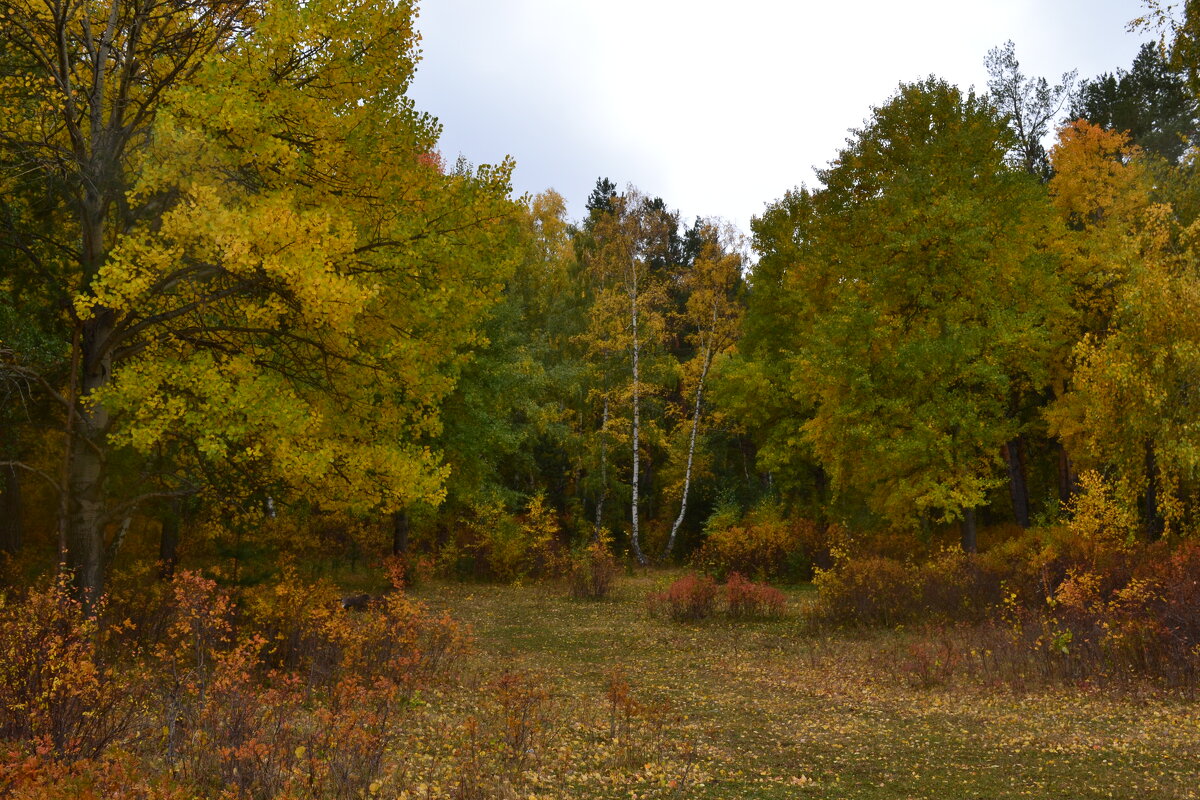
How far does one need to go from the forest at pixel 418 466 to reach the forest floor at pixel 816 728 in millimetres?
64

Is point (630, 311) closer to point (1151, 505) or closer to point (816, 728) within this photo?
point (1151, 505)

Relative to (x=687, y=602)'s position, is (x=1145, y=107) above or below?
above

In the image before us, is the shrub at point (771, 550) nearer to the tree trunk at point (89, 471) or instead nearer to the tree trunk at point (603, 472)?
the tree trunk at point (603, 472)

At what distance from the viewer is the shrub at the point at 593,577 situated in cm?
1980

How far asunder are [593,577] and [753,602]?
4.67 m

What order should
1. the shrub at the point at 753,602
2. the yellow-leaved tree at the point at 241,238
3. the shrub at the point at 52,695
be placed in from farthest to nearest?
the shrub at the point at 753,602 < the yellow-leaved tree at the point at 241,238 < the shrub at the point at 52,695

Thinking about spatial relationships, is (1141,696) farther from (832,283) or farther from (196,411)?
(832,283)

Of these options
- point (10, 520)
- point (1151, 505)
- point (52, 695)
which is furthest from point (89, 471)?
point (1151, 505)

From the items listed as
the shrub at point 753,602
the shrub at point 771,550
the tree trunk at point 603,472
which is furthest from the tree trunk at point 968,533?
the tree trunk at point 603,472

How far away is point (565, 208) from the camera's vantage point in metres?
40.5

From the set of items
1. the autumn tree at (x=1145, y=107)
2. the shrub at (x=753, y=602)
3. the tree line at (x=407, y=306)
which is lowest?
the shrub at (x=753, y=602)

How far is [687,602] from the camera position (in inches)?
646

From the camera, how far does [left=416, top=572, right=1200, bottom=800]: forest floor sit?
6613 mm

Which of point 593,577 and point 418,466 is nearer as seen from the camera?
point 418,466
